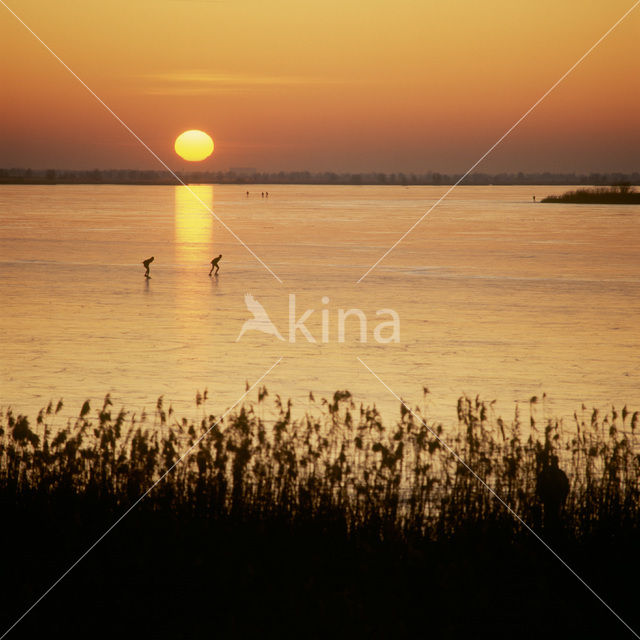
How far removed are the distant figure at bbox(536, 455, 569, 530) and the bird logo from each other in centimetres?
897

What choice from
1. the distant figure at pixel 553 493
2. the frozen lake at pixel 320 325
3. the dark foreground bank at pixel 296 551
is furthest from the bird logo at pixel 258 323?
the distant figure at pixel 553 493

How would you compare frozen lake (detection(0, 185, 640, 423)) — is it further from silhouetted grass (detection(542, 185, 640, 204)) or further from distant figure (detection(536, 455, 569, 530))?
silhouetted grass (detection(542, 185, 640, 204))

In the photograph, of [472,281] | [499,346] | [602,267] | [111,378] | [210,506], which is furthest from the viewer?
[602,267]

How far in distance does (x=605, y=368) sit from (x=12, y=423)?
8.03 m

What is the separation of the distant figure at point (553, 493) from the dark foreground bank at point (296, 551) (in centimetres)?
2

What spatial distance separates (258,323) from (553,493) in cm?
1056

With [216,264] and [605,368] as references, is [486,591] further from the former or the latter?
[216,264]

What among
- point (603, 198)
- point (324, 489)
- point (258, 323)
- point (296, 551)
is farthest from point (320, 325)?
point (603, 198)

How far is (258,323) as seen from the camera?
52.8ft

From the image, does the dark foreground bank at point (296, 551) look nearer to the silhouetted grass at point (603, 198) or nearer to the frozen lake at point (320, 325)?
the frozen lake at point (320, 325)

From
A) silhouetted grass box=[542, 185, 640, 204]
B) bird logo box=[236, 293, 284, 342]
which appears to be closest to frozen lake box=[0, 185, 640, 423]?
bird logo box=[236, 293, 284, 342]

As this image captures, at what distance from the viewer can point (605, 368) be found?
12.4 meters

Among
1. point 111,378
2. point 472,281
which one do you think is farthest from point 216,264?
point 111,378

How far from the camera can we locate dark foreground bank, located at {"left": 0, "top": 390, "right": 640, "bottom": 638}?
482 centimetres
